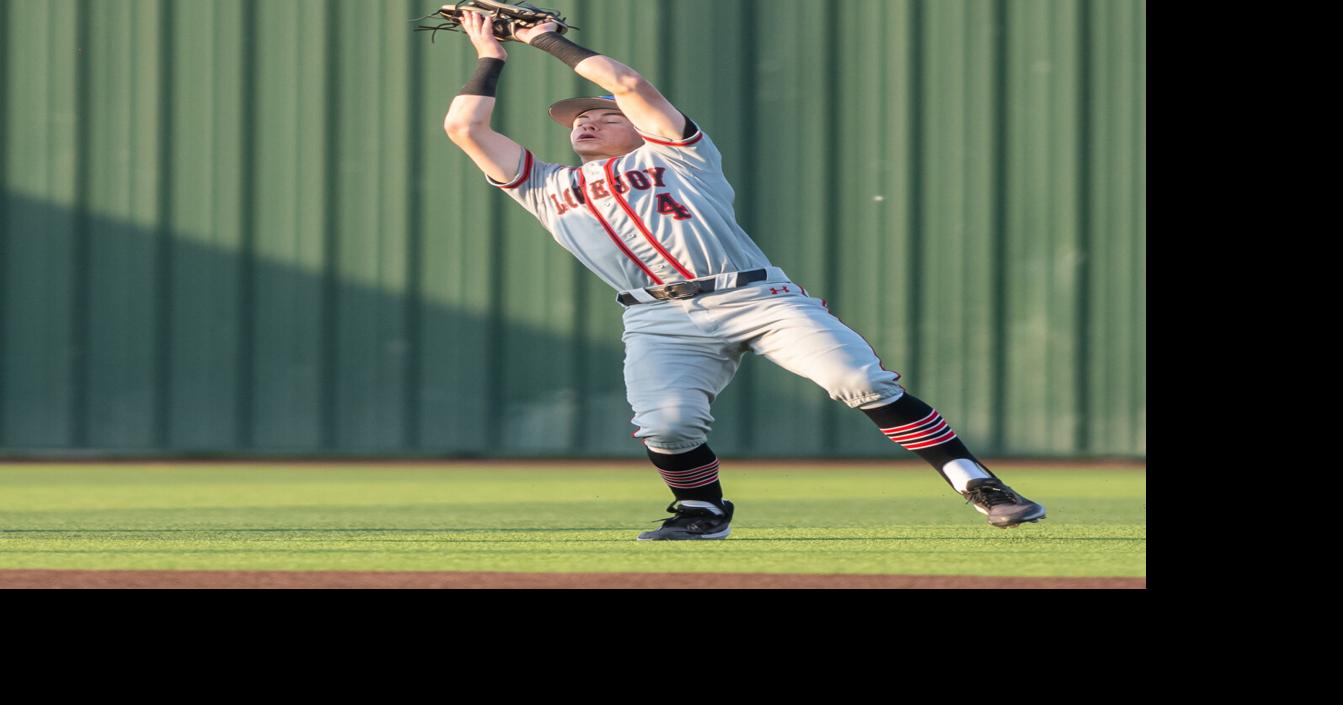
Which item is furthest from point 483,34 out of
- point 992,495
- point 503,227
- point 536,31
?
point 503,227

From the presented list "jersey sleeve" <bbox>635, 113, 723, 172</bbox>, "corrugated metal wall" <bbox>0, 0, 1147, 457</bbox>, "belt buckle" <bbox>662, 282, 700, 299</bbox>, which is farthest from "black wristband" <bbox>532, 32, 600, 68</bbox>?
"corrugated metal wall" <bbox>0, 0, 1147, 457</bbox>

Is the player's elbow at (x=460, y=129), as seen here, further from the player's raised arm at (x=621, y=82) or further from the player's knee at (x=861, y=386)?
the player's knee at (x=861, y=386)

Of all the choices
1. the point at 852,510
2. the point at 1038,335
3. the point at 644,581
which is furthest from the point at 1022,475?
the point at 644,581

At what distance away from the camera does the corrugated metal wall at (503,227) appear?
273 inches

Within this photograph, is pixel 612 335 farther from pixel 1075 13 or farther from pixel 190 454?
pixel 1075 13

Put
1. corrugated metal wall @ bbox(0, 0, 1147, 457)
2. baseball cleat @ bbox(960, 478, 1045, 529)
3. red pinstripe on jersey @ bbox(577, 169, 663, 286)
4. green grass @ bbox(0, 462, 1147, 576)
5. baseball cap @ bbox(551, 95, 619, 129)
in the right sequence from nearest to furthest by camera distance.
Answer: green grass @ bbox(0, 462, 1147, 576)
baseball cleat @ bbox(960, 478, 1045, 529)
red pinstripe on jersey @ bbox(577, 169, 663, 286)
baseball cap @ bbox(551, 95, 619, 129)
corrugated metal wall @ bbox(0, 0, 1147, 457)

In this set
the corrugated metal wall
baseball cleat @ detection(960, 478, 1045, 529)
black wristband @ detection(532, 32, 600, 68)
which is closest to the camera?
baseball cleat @ detection(960, 478, 1045, 529)

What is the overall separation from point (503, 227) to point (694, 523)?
339 cm

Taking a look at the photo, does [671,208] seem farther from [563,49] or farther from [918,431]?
[918,431]

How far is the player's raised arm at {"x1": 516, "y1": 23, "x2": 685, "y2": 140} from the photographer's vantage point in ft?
11.8

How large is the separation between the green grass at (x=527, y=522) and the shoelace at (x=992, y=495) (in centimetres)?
11

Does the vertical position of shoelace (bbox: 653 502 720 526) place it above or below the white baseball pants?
below

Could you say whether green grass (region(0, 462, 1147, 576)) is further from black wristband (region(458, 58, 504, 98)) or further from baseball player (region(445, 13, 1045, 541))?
black wristband (region(458, 58, 504, 98))

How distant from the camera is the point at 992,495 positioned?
360cm
